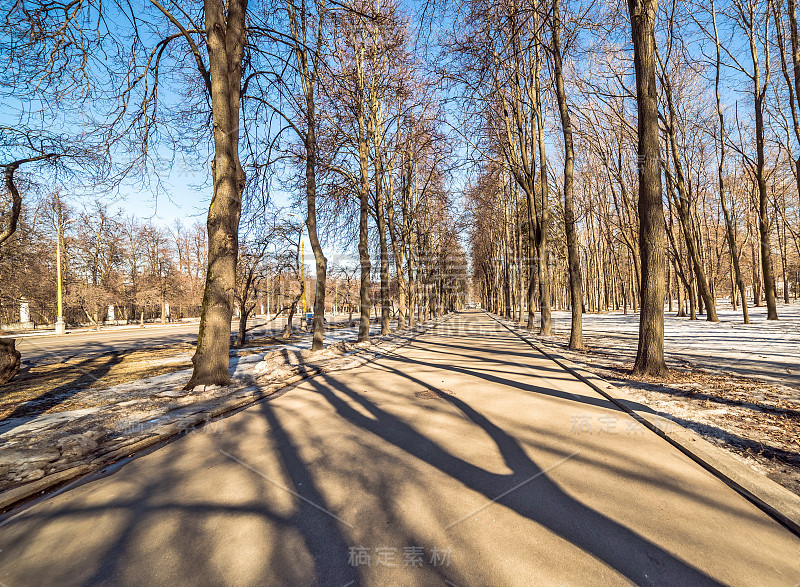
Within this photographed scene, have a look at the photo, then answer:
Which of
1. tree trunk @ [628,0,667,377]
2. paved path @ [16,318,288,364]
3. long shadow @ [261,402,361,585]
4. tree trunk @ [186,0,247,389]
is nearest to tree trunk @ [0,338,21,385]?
paved path @ [16,318,288,364]

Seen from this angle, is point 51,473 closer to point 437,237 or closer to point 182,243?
point 437,237

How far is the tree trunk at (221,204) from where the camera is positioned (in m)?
7.20

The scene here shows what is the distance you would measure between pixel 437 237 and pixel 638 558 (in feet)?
110

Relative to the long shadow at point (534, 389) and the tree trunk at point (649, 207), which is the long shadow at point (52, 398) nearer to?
the long shadow at point (534, 389)

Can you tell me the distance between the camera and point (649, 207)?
720cm

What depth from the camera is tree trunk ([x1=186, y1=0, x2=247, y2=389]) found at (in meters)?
7.20

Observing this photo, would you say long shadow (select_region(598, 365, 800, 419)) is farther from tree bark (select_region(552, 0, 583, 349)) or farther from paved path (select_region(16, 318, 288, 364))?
paved path (select_region(16, 318, 288, 364))

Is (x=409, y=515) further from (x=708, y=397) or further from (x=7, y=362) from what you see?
(x=7, y=362)

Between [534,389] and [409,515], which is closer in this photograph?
[409,515]

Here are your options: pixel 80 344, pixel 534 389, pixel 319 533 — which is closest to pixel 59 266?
pixel 80 344

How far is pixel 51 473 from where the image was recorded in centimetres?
360

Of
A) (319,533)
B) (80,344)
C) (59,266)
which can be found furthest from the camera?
(59,266)

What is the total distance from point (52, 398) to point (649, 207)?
42.6ft

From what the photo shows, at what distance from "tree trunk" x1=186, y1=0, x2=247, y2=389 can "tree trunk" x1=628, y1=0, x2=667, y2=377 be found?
27.3 feet
